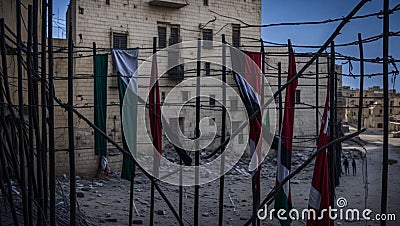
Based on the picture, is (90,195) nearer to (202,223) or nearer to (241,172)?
(202,223)

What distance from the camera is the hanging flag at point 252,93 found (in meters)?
6.15

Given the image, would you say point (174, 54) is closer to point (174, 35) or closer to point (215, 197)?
point (174, 35)

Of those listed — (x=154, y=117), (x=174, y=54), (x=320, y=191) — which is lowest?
(x=320, y=191)

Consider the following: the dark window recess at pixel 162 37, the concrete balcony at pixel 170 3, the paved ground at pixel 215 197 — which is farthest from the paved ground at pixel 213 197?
the concrete balcony at pixel 170 3

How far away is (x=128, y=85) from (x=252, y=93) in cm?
305

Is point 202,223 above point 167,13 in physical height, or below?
below

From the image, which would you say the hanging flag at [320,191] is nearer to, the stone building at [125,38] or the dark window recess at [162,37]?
the stone building at [125,38]

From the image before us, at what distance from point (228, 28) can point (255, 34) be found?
1520 millimetres

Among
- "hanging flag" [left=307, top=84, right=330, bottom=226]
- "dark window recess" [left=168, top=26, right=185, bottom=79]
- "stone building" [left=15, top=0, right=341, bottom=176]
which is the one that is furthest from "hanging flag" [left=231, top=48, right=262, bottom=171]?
"dark window recess" [left=168, top=26, right=185, bottom=79]

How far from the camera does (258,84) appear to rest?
6.62 meters

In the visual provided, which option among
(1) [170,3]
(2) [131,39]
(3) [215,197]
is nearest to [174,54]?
(2) [131,39]

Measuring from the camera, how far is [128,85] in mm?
8383

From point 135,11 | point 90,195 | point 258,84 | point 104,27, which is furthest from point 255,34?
point 258,84

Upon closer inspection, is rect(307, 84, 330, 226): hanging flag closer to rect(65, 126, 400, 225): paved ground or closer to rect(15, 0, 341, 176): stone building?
rect(65, 126, 400, 225): paved ground
